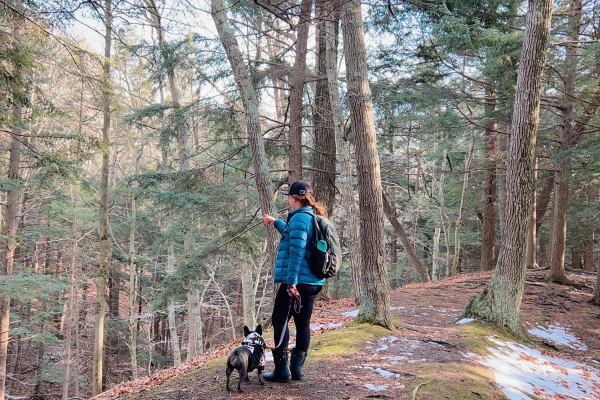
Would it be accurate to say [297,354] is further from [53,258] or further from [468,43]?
[53,258]

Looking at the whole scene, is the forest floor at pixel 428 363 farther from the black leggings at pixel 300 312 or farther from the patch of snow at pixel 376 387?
the black leggings at pixel 300 312

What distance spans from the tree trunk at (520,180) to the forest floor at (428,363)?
1.56 feet

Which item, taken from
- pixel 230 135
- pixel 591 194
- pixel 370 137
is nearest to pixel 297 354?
pixel 370 137

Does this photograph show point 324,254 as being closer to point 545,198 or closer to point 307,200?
point 307,200

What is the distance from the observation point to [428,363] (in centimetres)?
443

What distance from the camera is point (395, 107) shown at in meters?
9.93

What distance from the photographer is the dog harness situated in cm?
340

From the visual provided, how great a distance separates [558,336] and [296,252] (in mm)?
6674

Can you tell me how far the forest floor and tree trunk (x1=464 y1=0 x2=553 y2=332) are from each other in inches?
18.7

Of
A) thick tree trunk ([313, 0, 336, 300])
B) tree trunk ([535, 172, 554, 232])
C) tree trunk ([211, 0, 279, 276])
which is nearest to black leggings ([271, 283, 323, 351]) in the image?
tree trunk ([211, 0, 279, 276])

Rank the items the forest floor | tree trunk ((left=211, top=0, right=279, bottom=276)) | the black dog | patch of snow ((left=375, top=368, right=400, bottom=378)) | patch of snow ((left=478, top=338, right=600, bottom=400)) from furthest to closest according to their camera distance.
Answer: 1. tree trunk ((left=211, top=0, right=279, bottom=276))
2. patch of snow ((left=478, top=338, right=600, bottom=400))
3. patch of snow ((left=375, top=368, right=400, bottom=378))
4. the forest floor
5. the black dog

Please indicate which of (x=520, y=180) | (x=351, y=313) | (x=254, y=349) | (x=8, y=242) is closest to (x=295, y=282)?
(x=254, y=349)

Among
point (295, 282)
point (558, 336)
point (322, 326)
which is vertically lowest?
point (558, 336)

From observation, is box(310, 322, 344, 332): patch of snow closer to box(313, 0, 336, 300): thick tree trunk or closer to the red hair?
box(313, 0, 336, 300): thick tree trunk
